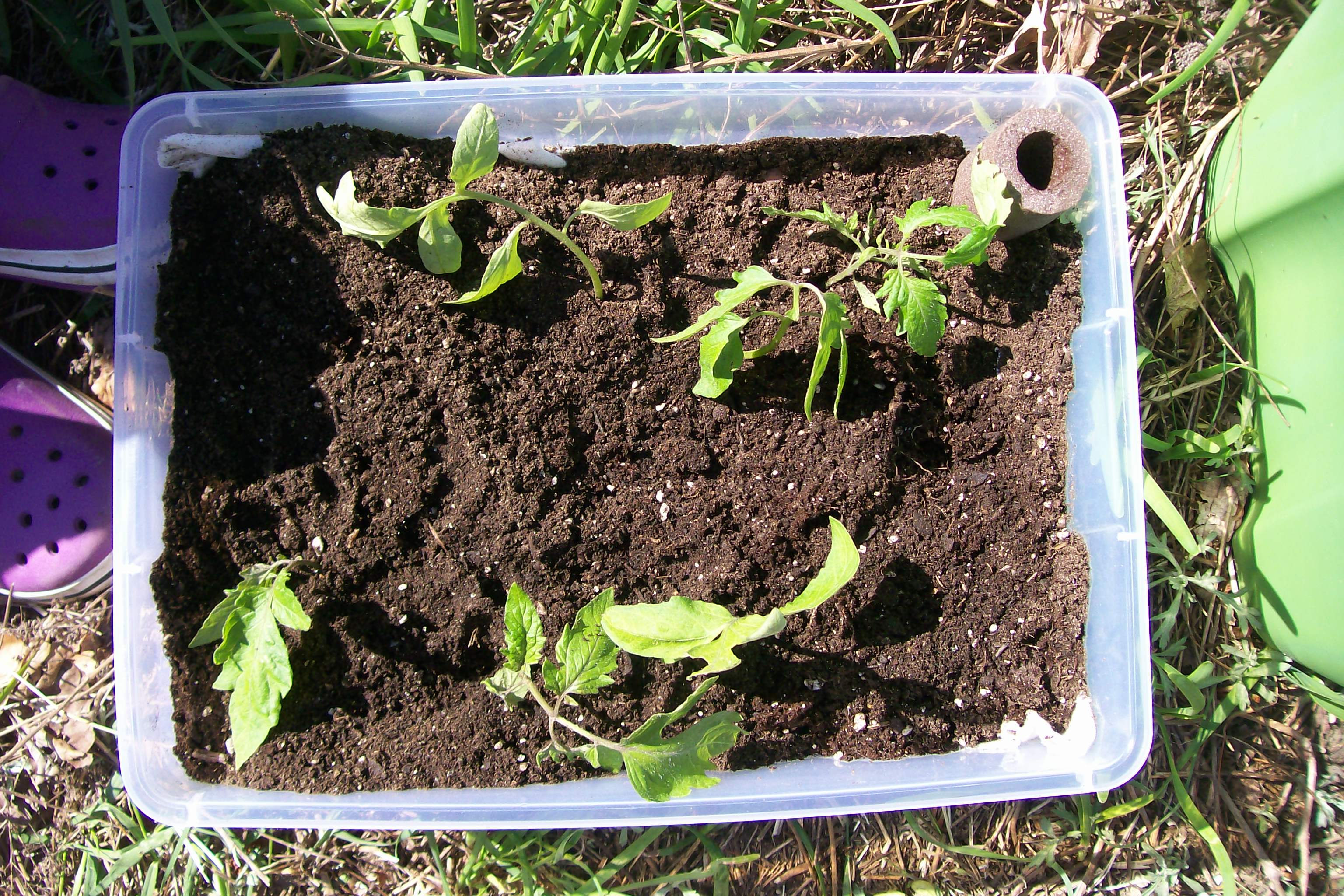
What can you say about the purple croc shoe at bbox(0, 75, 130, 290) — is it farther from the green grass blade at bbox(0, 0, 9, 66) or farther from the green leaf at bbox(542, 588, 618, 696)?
the green leaf at bbox(542, 588, 618, 696)

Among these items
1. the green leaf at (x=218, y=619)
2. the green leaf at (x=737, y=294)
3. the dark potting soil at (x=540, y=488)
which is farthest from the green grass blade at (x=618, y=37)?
the green leaf at (x=218, y=619)

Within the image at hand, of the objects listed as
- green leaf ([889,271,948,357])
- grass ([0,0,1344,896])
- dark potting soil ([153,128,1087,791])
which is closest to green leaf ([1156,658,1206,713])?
grass ([0,0,1344,896])

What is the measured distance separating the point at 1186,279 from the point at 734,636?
1.03m

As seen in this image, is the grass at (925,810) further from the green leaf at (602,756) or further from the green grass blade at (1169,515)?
the green leaf at (602,756)

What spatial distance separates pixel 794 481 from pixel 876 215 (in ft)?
1.38

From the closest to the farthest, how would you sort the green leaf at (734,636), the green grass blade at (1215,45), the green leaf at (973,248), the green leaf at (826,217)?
the green leaf at (734,636)
the green leaf at (973,248)
the green leaf at (826,217)
the green grass blade at (1215,45)

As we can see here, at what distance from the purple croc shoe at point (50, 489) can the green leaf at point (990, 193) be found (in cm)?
146

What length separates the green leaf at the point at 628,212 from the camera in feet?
3.34

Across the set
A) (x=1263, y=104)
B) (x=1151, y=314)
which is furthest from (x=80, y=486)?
(x=1263, y=104)

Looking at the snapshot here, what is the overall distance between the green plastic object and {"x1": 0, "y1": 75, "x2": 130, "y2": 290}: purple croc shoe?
6.03ft

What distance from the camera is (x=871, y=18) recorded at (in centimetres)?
133

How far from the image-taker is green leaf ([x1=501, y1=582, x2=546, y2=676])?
1.02 metres

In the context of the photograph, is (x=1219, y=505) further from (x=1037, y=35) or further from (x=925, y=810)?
(x=1037, y=35)

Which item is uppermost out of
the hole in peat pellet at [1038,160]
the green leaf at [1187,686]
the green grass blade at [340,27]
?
the green grass blade at [340,27]
